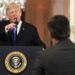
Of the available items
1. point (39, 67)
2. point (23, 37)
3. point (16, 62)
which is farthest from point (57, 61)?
point (23, 37)

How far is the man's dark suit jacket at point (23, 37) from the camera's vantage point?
3.60 meters

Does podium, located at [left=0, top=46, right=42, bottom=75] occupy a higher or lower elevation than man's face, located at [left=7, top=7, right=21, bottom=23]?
lower

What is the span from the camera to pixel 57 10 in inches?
219

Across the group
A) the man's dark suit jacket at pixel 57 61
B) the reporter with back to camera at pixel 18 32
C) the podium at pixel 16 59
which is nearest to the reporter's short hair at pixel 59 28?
the man's dark suit jacket at pixel 57 61

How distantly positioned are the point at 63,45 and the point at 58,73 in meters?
0.17

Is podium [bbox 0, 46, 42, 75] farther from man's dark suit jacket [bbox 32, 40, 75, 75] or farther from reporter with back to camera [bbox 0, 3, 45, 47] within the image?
man's dark suit jacket [bbox 32, 40, 75, 75]

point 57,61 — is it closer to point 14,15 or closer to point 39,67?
point 39,67

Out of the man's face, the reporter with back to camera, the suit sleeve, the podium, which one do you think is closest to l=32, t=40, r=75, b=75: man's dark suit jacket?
the suit sleeve

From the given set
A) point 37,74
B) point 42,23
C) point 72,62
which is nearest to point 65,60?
point 72,62

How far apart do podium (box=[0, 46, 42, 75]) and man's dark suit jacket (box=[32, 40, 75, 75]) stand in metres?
1.08

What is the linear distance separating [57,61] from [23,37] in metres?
1.49

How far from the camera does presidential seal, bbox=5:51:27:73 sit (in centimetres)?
330

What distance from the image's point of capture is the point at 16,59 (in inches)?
131

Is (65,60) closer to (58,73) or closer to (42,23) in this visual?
(58,73)
